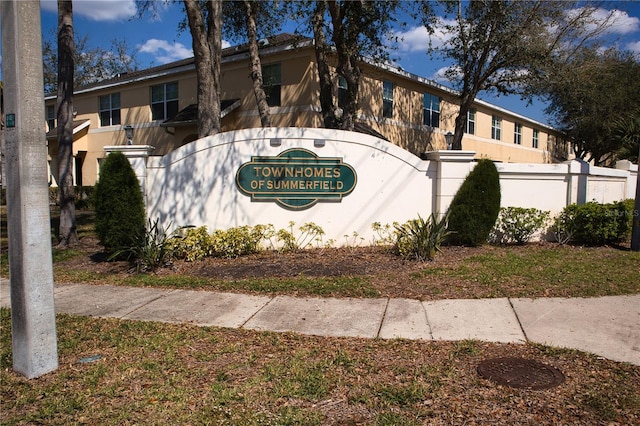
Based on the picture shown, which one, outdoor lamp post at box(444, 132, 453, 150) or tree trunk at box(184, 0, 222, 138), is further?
outdoor lamp post at box(444, 132, 453, 150)

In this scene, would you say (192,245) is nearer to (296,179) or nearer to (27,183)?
(296,179)

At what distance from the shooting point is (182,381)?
13.3 feet

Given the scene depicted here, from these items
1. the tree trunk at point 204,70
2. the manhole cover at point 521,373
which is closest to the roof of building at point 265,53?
the tree trunk at point 204,70

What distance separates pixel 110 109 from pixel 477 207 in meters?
20.6

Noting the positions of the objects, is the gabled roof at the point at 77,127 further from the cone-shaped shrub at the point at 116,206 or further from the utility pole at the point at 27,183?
the utility pole at the point at 27,183

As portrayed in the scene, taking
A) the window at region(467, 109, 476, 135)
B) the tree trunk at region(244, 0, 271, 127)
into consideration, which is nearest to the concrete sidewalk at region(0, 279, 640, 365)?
the tree trunk at region(244, 0, 271, 127)

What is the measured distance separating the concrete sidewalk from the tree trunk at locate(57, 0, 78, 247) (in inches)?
164

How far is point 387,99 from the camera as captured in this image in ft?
65.6

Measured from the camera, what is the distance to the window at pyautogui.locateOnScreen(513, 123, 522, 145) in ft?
105

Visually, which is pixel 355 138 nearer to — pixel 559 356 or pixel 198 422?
pixel 559 356

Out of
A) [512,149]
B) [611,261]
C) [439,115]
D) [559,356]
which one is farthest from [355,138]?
[512,149]

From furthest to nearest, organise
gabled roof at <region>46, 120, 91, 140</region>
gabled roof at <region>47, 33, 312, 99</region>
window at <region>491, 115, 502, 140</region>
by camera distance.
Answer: window at <region>491, 115, 502, 140</region>, gabled roof at <region>46, 120, 91, 140</region>, gabled roof at <region>47, 33, 312, 99</region>

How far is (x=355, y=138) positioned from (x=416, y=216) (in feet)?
6.76

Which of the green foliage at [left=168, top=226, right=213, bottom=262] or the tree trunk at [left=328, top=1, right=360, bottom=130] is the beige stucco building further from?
the green foliage at [left=168, top=226, right=213, bottom=262]
